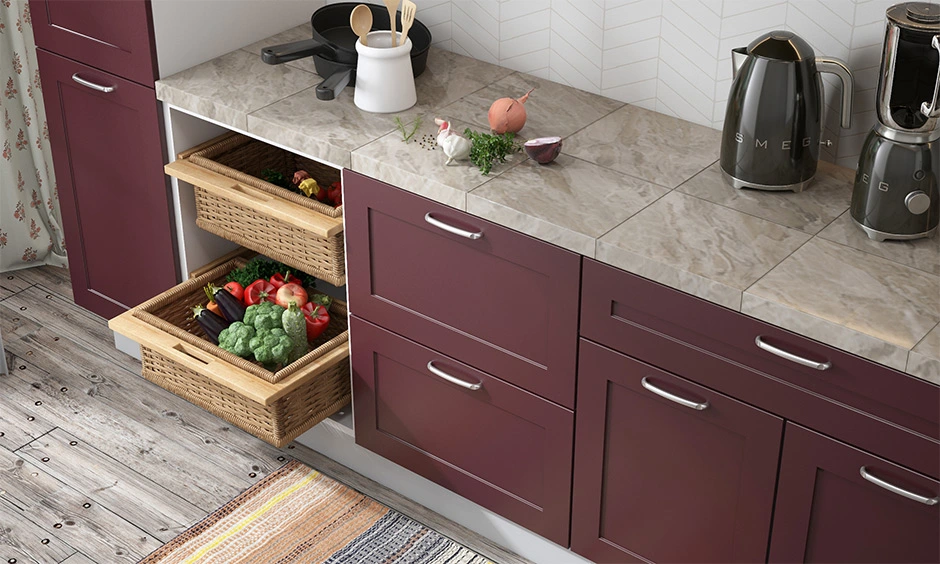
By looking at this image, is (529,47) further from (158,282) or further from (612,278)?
(158,282)

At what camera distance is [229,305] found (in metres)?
2.64

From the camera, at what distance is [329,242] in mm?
2449

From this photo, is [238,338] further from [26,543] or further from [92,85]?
[92,85]

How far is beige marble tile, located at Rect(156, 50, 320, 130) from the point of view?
99.7 inches

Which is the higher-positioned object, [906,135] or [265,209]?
[906,135]

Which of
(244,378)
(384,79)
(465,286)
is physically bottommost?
(244,378)

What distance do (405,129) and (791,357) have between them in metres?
1.03

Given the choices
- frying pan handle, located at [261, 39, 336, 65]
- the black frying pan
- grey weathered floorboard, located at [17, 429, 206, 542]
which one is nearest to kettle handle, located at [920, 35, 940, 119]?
the black frying pan

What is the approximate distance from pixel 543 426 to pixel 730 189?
2.06 feet

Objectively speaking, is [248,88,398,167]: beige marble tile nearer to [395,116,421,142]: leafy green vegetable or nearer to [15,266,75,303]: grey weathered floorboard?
[395,116,421,142]: leafy green vegetable

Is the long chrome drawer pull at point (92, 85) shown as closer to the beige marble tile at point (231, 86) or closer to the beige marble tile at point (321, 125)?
the beige marble tile at point (231, 86)

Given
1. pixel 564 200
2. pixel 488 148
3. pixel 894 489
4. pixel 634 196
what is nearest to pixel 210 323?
pixel 488 148


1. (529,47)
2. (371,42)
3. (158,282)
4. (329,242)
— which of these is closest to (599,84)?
(529,47)

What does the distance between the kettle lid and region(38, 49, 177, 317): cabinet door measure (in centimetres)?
147
